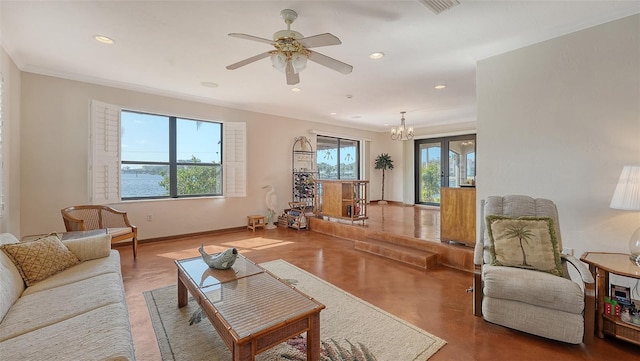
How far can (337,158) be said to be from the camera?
26.7 ft

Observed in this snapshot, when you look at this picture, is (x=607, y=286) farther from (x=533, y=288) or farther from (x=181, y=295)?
(x=181, y=295)

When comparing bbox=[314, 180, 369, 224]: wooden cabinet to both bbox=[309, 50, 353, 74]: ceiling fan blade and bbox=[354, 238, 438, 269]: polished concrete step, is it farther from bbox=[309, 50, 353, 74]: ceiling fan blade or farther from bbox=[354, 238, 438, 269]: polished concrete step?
bbox=[309, 50, 353, 74]: ceiling fan blade

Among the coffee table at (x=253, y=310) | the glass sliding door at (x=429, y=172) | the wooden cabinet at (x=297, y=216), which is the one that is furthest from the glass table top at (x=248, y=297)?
the glass sliding door at (x=429, y=172)

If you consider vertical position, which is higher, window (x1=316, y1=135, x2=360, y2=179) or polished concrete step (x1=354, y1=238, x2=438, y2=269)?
window (x1=316, y1=135, x2=360, y2=179)

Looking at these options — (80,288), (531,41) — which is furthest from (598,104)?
(80,288)

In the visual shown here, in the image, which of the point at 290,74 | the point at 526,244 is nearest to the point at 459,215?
the point at 526,244

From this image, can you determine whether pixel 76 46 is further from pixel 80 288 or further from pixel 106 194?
pixel 80 288

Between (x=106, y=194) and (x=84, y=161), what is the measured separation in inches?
23.2

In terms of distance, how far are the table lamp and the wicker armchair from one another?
5223 mm

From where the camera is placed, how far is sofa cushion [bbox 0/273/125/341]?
1.48m

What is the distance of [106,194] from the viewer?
4.18m

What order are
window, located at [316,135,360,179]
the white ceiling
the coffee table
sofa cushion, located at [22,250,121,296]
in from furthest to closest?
window, located at [316,135,360,179], the white ceiling, sofa cushion, located at [22,250,121,296], the coffee table

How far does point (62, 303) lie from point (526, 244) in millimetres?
3421

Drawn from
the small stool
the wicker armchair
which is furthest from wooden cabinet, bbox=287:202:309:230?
the wicker armchair
